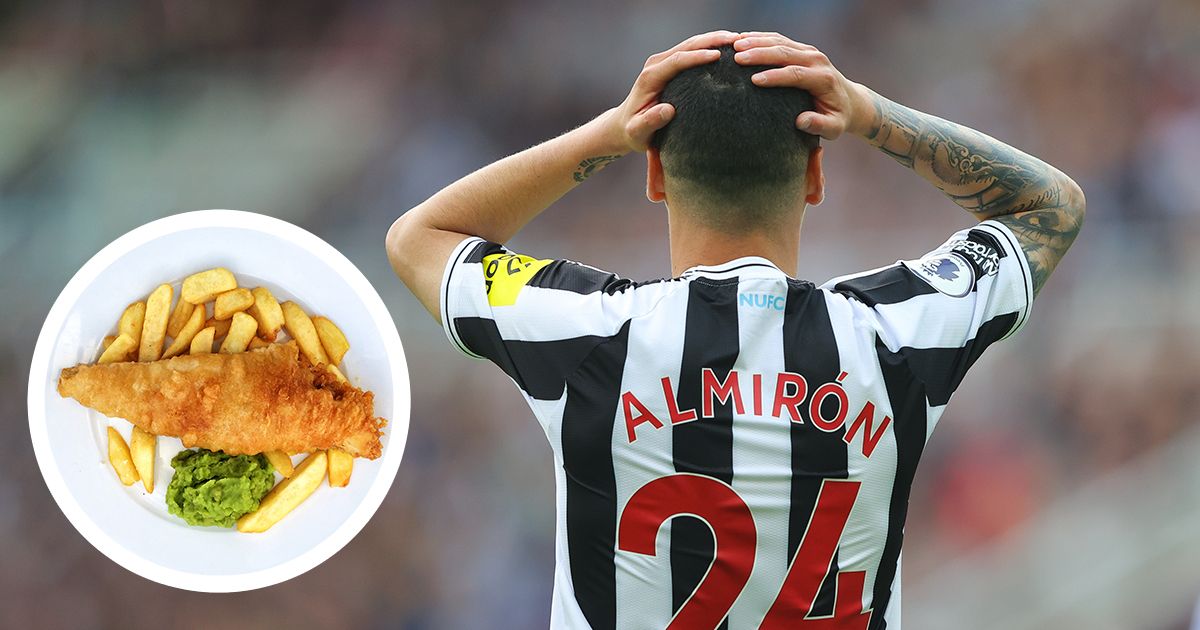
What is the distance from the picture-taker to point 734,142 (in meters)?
1.13

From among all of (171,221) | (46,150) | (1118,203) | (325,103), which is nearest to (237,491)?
(171,221)

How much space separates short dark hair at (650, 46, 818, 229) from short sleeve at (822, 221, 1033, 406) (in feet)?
0.53

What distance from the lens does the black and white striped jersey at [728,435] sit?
3.64 ft

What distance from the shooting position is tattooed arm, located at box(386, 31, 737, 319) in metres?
1.30

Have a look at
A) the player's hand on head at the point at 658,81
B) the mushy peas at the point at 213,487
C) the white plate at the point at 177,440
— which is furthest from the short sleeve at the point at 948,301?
the mushy peas at the point at 213,487

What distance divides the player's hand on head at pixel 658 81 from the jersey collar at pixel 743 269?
18 centimetres

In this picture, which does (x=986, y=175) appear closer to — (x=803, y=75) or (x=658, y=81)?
(x=803, y=75)

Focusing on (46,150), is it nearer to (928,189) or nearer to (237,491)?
(237,491)

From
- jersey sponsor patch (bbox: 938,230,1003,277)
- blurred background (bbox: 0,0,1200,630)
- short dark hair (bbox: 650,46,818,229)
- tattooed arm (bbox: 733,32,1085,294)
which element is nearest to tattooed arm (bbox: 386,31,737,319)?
short dark hair (bbox: 650,46,818,229)

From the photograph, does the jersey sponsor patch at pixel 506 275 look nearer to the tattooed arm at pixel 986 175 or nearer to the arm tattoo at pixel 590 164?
the arm tattoo at pixel 590 164

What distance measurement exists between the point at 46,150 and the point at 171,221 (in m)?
1.88

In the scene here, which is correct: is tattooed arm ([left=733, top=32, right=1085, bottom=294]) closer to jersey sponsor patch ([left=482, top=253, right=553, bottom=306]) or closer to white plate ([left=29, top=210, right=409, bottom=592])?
jersey sponsor patch ([left=482, top=253, right=553, bottom=306])

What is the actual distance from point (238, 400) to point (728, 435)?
3.07ft

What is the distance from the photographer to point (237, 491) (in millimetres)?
1639
